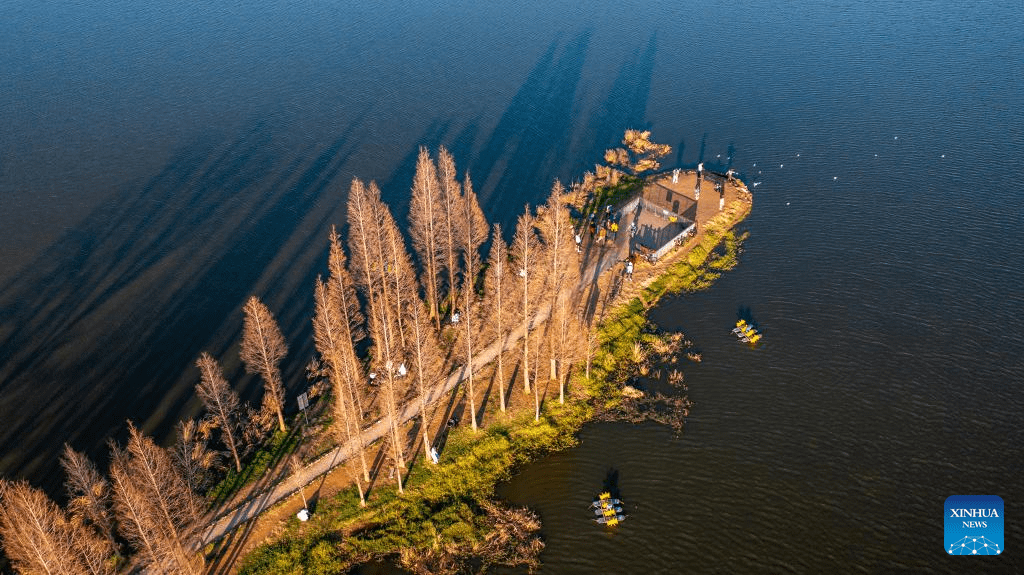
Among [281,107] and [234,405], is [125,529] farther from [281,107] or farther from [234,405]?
[281,107]

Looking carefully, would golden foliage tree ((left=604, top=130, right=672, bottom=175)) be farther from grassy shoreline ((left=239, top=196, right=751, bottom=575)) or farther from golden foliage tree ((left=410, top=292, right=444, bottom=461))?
golden foliage tree ((left=410, top=292, right=444, bottom=461))

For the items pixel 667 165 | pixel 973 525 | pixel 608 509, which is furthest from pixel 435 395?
pixel 667 165

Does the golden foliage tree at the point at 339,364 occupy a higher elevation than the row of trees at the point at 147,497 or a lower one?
higher

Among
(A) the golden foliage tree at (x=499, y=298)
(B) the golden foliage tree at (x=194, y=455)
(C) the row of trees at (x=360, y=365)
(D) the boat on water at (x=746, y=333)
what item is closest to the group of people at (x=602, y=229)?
(C) the row of trees at (x=360, y=365)

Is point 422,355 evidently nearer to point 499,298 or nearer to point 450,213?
point 499,298

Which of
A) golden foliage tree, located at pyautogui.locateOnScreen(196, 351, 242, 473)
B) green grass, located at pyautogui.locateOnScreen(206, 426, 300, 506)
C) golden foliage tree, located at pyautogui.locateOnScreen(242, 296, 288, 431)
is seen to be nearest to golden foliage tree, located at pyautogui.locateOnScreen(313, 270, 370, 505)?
golden foliage tree, located at pyautogui.locateOnScreen(242, 296, 288, 431)

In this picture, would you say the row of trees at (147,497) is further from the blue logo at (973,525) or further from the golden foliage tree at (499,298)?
the blue logo at (973,525)

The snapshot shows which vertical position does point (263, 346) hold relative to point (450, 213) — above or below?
below

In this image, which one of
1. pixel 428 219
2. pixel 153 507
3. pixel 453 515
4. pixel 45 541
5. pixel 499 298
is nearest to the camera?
pixel 45 541
